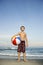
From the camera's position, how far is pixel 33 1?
2818 millimetres

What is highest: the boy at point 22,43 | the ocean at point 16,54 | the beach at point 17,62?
the boy at point 22,43

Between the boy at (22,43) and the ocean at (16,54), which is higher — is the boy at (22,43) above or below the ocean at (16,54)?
above

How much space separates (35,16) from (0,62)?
0.75 metres

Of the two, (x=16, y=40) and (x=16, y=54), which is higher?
(x=16, y=40)

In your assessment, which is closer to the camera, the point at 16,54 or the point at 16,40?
the point at 16,40

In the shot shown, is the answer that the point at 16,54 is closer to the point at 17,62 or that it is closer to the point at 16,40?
the point at 17,62

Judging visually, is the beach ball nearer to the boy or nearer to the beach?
the boy

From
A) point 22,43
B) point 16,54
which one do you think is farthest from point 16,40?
point 16,54

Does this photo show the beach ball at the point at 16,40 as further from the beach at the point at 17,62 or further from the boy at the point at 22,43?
the beach at the point at 17,62

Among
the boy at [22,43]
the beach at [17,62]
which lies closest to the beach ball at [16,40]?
the boy at [22,43]

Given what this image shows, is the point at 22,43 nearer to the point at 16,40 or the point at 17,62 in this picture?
the point at 16,40

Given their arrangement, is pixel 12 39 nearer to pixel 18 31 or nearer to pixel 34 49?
pixel 18 31

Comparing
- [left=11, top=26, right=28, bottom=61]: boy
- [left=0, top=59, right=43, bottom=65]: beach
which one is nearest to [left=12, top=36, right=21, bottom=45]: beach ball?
[left=11, top=26, right=28, bottom=61]: boy

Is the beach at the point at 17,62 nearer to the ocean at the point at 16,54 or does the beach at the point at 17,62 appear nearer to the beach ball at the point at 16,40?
the ocean at the point at 16,54
